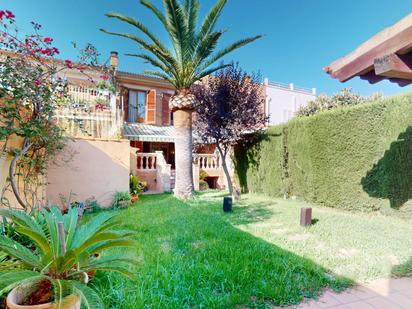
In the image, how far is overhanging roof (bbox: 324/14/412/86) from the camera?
297cm

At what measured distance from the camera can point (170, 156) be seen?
3045cm

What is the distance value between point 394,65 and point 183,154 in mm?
13427

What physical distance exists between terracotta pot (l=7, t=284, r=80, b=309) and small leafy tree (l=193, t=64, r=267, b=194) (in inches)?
563

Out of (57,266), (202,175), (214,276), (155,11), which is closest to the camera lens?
(57,266)

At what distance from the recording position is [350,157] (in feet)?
39.2

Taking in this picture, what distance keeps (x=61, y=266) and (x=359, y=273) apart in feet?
20.1

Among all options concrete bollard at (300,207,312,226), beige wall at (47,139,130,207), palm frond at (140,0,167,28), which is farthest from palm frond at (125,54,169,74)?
concrete bollard at (300,207,312,226)

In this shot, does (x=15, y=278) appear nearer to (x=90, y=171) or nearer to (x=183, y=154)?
(x=90, y=171)

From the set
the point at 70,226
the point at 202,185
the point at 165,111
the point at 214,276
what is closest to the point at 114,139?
the point at 70,226

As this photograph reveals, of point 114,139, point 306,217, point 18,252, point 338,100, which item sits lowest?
point 306,217

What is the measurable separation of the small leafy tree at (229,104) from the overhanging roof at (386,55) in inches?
503

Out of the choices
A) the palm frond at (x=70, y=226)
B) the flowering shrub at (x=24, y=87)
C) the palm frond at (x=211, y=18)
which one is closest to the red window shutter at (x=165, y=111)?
the palm frond at (x=211, y=18)

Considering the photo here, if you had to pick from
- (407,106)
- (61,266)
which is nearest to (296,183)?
(407,106)

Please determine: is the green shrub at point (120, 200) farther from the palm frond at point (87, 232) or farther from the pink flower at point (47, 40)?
the palm frond at point (87, 232)
